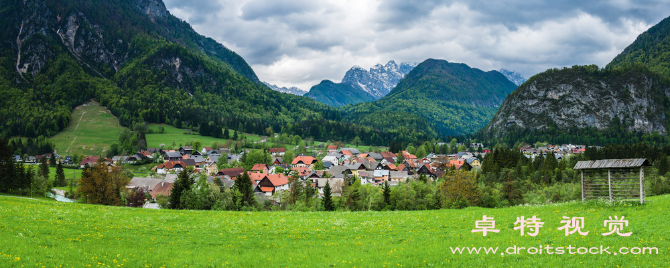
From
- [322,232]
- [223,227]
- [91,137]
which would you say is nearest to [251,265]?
[322,232]

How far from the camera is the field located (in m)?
12.7

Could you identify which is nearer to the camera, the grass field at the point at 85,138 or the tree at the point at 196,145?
the grass field at the point at 85,138

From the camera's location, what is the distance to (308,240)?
17.4 meters

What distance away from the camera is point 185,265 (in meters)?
12.8

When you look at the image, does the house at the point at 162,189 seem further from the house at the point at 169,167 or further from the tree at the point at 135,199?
the house at the point at 169,167

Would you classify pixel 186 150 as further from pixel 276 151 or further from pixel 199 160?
pixel 276 151

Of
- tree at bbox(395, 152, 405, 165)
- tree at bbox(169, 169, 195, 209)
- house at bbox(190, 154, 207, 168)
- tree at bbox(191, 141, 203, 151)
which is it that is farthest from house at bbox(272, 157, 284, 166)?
tree at bbox(169, 169, 195, 209)

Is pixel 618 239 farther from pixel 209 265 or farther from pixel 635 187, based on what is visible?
pixel 209 265

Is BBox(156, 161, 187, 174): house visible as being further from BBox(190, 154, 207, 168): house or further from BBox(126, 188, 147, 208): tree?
BBox(126, 188, 147, 208): tree

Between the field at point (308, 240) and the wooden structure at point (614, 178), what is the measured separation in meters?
1.69

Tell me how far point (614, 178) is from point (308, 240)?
20.3 metres

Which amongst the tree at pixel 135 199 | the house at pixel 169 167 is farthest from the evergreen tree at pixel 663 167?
the house at pixel 169 167

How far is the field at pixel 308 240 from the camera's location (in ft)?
41.7

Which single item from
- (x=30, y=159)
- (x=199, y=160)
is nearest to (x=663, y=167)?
(x=199, y=160)
